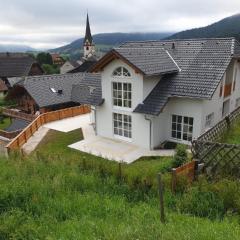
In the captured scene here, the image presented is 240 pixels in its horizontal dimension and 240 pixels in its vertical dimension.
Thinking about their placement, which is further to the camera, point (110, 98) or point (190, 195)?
point (110, 98)

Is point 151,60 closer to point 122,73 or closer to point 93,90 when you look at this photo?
point 122,73

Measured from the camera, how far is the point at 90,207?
838cm

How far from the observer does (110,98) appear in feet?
68.1

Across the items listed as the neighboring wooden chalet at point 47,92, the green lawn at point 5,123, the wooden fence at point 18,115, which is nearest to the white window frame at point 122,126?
the neighboring wooden chalet at point 47,92

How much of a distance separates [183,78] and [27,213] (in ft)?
45.9

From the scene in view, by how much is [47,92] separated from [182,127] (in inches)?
748

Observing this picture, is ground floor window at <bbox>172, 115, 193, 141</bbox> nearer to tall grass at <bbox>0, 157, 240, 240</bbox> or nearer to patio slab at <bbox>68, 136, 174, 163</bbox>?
patio slab at <bbox>68, 136, 174, 163</bbox>

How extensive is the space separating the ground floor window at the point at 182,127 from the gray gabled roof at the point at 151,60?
3.15 meters

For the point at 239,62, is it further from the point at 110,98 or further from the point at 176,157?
the point at 176,157

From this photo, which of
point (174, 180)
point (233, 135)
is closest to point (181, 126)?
point (233, 135)

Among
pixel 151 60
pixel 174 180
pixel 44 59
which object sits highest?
pixel 151 60

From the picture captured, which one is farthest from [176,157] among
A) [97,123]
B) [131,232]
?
[97,123]

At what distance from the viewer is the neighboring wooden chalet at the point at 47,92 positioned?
32.3 meters

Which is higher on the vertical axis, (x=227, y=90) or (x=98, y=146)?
(x=227, y=90)
